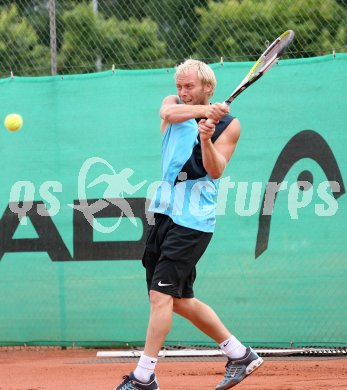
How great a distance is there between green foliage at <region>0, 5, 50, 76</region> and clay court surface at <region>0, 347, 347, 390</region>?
2.55 metres

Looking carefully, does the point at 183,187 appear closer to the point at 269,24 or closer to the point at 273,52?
the point at 273,52

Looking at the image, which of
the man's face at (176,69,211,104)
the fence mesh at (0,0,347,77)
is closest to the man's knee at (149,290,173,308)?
the man's face at (176,69,211,104)

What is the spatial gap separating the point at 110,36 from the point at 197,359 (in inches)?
176

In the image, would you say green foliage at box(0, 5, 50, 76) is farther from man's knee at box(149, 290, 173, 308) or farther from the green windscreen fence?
man's knee at box(149, 290, 173, 308)

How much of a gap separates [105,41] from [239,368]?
492 centimetres

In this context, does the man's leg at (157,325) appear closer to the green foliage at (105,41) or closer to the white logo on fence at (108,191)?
the white logo on fence at (108,191)

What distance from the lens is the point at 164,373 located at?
5.54 m

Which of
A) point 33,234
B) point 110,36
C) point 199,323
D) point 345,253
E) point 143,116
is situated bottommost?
point 199,323

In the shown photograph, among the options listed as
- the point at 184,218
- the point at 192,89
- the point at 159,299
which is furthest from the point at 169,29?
the point at 159,299

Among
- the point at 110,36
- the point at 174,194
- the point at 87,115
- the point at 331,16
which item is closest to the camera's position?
the point at 174,194

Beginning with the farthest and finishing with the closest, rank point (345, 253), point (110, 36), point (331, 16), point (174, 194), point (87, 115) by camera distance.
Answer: point (110, 36)
point (331, 16)
point (87, 115)
point (345, 253)
point (174, 194)

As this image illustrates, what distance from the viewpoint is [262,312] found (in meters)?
6.34

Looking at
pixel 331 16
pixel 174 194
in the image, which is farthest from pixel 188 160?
pixel 331 16

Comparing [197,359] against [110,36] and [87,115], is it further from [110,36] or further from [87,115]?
[110,36]
